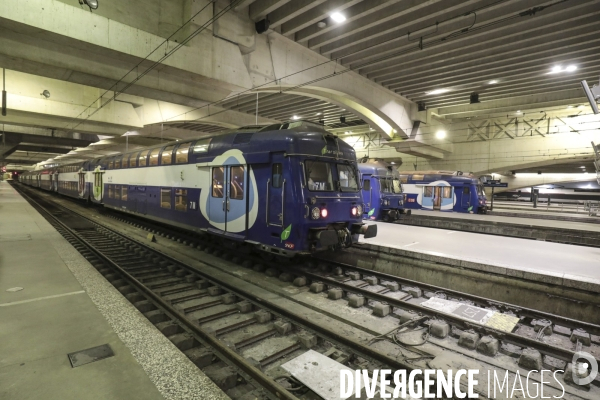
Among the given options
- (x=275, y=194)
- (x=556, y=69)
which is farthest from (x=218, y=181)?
(x=556, y=69)

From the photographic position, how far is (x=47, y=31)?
716 centimetres

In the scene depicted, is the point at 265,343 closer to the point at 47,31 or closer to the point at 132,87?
the point at 47,31

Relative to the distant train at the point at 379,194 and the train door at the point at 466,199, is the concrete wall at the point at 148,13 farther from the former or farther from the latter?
the train door at the point at 466,199

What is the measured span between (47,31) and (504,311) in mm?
10990

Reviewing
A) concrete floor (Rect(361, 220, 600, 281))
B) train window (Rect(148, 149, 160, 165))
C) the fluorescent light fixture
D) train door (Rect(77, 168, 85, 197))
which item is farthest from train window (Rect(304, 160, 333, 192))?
train door (Rect(77, 168, 85, 197))

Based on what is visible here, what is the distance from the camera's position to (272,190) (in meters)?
7.21

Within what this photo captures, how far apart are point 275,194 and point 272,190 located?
0.14 meters

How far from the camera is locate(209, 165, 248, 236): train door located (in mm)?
7965

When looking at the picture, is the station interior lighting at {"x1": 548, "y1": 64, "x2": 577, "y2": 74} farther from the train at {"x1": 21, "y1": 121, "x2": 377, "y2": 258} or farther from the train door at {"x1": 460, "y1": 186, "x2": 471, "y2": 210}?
the train at {"x1": 21, "y1": 121, "x2": 377, "y2": 258}

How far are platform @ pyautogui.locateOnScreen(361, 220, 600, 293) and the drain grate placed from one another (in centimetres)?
705

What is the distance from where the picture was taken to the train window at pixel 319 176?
7.04 meters

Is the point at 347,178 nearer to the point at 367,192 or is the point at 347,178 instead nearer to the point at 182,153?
the point at 182,153

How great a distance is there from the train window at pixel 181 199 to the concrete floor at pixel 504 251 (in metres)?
6.02

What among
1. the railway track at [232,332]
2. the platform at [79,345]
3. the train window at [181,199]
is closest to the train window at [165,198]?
the train window at [181,199]
